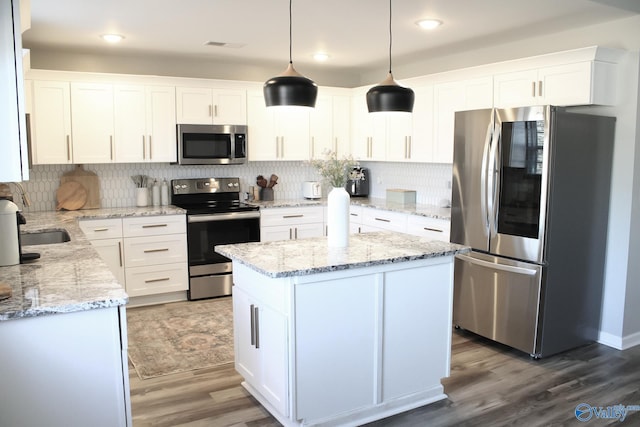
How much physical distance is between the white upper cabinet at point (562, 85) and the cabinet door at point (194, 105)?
291cm

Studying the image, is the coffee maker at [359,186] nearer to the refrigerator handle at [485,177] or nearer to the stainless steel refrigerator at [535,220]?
the stainless steel refrigerator at [535,220]

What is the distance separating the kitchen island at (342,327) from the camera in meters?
2.79

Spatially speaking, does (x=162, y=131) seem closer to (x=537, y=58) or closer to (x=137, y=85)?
(x=137, y=85)

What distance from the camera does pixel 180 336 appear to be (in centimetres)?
440

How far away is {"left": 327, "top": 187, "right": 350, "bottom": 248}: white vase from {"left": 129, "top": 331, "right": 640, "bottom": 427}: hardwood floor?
1.06m

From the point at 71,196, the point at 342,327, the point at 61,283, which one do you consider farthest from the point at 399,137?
the point at 61,283

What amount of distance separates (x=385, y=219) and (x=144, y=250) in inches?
94.1

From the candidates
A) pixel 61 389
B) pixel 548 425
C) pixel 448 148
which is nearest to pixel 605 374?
pixel 548 425

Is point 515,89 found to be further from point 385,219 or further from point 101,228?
point 101,228

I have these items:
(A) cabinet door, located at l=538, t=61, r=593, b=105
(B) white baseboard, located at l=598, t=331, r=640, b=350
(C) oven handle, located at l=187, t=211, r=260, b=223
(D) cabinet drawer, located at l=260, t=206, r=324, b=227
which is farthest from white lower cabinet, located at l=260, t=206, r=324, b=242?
(B) white baseboard, located at l=598, t=331, r=640, b=350

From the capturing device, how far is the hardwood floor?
10.1 feet

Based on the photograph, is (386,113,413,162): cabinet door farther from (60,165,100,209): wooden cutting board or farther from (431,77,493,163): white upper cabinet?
(60,165,100,209): wooden cutting board

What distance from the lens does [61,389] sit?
7.14 feet

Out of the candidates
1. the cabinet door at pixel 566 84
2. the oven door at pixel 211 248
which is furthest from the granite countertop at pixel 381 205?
the cabinet door at pixel 566 84
